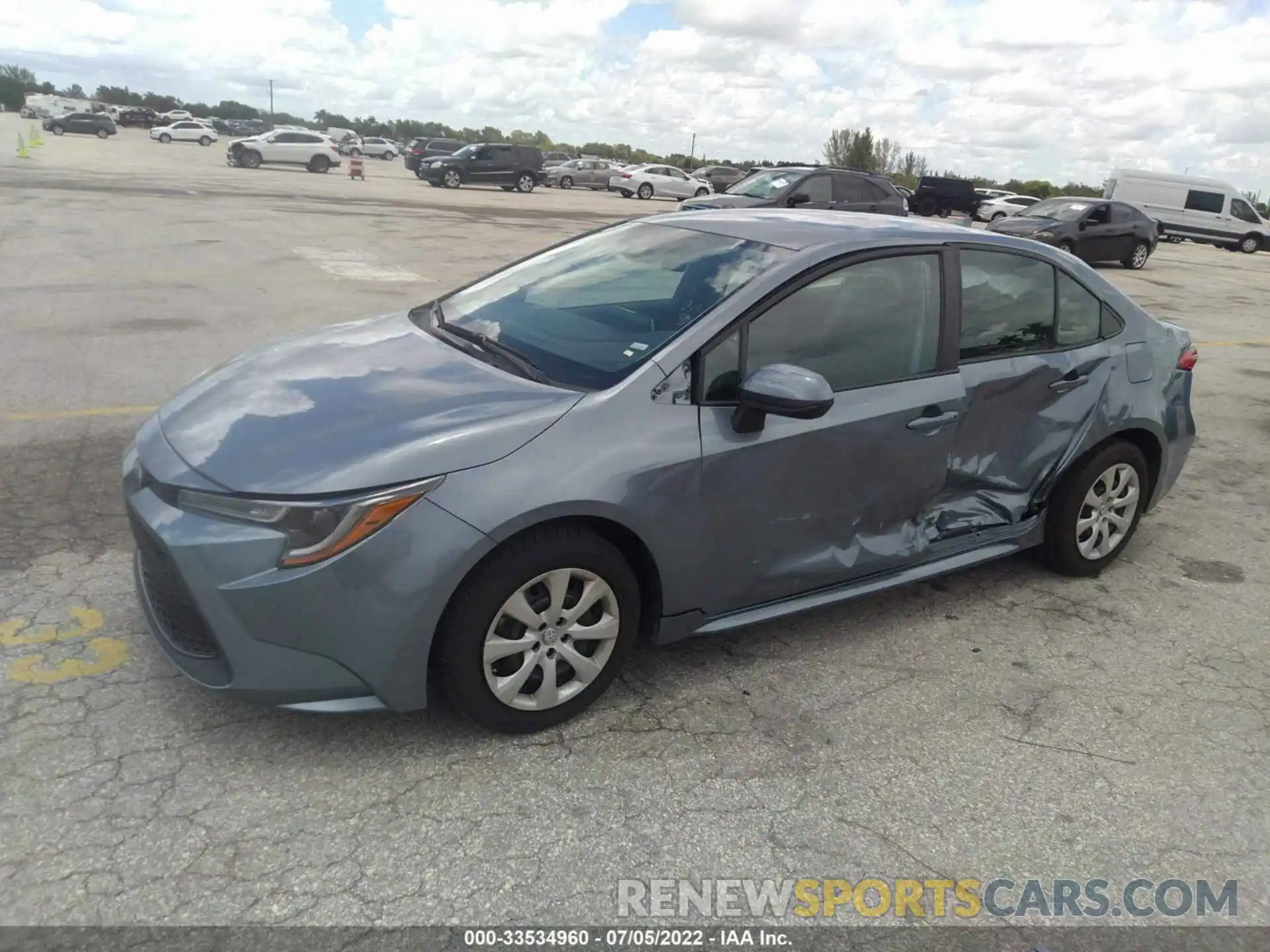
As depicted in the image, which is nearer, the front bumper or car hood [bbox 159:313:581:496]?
the front bumper

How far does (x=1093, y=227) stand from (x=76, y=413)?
775 inches

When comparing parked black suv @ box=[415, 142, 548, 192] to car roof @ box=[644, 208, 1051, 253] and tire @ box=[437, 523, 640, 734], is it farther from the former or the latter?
tire @ box=[437, 523, 640, 734]

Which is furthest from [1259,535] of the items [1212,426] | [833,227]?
[833,227]

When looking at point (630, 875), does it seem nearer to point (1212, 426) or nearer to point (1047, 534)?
point (1047, 534)

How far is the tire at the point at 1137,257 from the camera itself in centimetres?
2117

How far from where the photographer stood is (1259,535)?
5.31 meters

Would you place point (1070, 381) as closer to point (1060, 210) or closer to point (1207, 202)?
point (1060, 210)

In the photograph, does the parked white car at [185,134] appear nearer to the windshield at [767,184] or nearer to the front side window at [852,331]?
the windshield at [767,184]

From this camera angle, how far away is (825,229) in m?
3.81

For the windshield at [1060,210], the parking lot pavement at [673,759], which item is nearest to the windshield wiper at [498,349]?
the parking lot pavement at [673,759]

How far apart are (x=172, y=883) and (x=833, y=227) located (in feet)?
10.0

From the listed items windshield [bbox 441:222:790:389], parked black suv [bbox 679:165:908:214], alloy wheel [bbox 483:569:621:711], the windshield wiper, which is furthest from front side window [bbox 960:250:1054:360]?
parked black suv [bbox 679:165:908:214]

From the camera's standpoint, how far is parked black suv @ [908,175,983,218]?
34562 mm

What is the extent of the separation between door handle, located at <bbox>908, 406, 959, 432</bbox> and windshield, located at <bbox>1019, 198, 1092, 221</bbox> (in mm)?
18616
